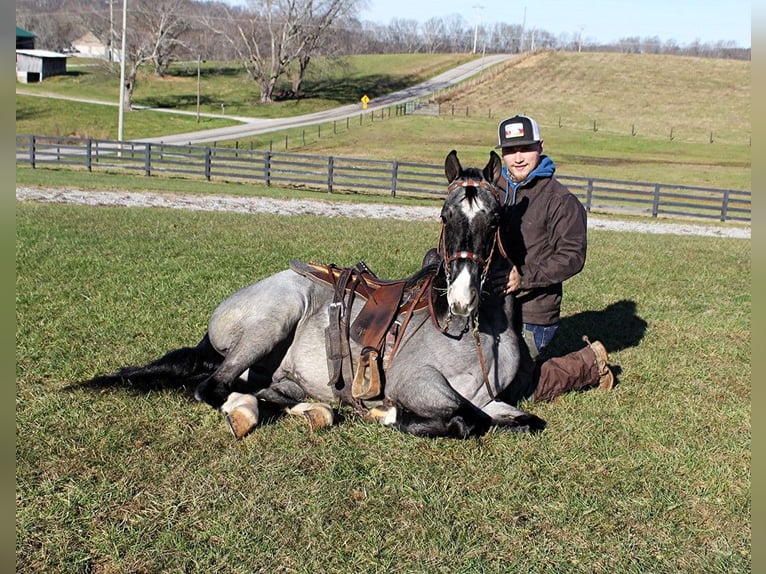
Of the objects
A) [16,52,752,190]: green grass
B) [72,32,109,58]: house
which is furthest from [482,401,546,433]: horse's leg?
[72,32,109,58]: house

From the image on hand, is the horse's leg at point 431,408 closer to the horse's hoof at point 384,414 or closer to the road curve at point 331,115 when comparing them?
the horse's hoof at point 384,414

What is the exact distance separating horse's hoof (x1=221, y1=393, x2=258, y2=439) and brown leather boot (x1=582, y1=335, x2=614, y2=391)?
9.44 feet

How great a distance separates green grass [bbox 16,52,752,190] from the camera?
48844 mm

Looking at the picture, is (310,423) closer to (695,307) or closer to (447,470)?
(447,470)

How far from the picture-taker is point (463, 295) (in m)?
4.14

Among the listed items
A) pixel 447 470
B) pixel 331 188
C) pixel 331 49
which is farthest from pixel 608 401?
pixel 331 49

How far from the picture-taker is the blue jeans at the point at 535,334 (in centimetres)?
591

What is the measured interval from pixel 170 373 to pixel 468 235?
2614mm

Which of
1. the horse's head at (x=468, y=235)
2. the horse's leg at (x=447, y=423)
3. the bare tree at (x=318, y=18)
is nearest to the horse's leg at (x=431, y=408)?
the horse's leg at (x=447, y=423)

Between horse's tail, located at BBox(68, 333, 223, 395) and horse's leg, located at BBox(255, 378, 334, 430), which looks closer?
horse's leg, located at BBox(255, 378, 334, 430)

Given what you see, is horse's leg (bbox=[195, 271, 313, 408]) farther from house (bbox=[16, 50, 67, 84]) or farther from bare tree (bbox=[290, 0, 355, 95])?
house (bbox=[16, 50, 67, 84])

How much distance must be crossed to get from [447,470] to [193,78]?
285ft

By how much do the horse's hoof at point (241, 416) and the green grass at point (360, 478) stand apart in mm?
102

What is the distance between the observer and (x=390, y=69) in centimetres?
9506
